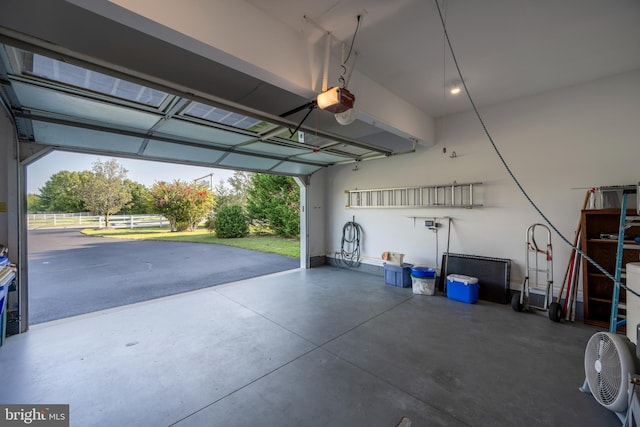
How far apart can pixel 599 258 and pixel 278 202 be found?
10.1 meters

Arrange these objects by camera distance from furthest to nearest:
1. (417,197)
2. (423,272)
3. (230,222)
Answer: (230,222), (417,197), (423,272)

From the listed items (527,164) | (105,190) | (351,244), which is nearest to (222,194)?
(105,190)

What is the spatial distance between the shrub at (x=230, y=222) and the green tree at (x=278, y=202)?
0.96 m

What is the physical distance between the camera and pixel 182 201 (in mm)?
14570

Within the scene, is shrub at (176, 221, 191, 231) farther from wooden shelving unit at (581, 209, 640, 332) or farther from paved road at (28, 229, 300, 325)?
wooden shelving unit at (581, 209, 640, 332)

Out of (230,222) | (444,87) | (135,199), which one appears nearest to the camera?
(444,87)

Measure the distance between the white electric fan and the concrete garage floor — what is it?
167 millimetres

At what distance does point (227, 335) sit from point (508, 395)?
2.78 metres

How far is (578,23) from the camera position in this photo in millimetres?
2256

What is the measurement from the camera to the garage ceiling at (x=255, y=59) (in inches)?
70.8

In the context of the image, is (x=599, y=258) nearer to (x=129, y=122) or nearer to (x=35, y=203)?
(x=129, y=122)

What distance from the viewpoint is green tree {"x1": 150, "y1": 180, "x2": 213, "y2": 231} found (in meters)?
14.2

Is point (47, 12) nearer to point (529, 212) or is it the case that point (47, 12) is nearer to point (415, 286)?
point (415, 286)

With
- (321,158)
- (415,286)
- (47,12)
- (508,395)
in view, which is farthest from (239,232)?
(508,395)
